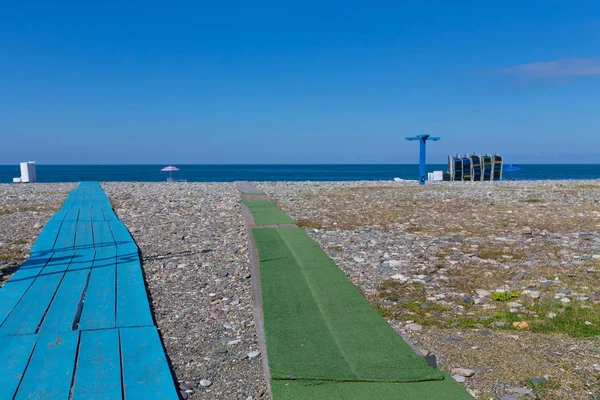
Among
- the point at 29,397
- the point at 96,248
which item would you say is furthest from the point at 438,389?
the point at 96,248

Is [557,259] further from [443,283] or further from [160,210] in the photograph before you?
[160,210]

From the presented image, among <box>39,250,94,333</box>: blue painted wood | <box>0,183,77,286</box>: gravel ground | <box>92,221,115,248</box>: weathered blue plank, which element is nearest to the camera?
<box>39,250,94,333</box>: blue painted wood

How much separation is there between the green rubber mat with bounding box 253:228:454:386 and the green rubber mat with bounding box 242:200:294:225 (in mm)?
4823

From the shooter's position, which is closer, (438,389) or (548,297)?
(438,389)

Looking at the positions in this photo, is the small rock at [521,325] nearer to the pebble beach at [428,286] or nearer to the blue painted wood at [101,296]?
the pebble beach at [428,286]

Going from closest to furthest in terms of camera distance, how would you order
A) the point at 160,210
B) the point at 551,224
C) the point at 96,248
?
the point at 96,248
the point at 551,224
the point at 160,210

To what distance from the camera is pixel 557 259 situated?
842cm

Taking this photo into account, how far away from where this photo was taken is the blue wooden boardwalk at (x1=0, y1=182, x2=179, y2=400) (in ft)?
13.2

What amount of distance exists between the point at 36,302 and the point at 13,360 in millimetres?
1799

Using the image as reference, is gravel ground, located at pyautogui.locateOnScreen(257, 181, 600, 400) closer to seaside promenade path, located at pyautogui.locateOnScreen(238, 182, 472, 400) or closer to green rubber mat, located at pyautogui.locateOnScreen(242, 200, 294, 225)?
seaside promenade path, located at pyautogui.locateOnScreen(238, 182, 472, 400)

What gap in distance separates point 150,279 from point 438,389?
496cm

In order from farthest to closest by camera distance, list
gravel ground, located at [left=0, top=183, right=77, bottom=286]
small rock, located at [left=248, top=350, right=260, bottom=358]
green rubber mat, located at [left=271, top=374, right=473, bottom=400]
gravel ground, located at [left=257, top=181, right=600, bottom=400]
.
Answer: gravel ground, located at [left=0, top=183, right=77, bottom=286]
small rock, located at [left=248, top=350, right=260, bottom=358]
gravel ground, located at [left=257, top=181, right=600, bottom=400]
green rubber mat, located at [left=271, top=374, right=473, bottom=400]

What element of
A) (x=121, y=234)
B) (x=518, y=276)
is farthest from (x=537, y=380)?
(x=121, y=234)

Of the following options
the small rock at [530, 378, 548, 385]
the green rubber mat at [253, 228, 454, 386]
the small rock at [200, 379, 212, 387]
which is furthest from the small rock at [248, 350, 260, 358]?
the small rock at [530, 378, 548, 385]
